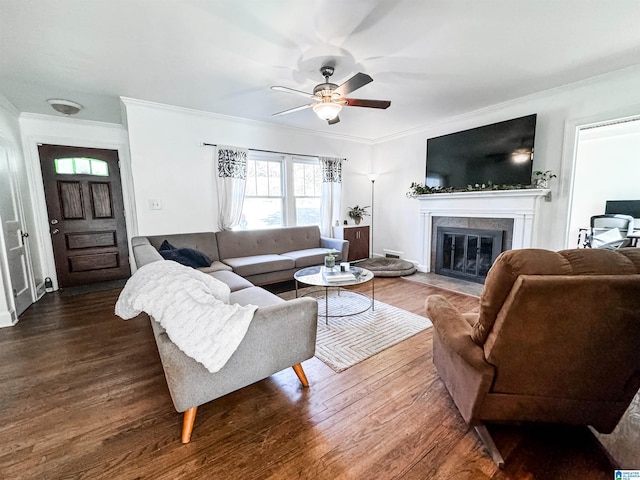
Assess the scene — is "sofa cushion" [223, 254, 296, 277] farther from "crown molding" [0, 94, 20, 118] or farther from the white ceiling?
"crown molding" [0, 94, 20, 118]

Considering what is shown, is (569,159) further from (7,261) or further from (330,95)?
(7,261)

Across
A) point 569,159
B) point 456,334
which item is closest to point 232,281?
point 456,334

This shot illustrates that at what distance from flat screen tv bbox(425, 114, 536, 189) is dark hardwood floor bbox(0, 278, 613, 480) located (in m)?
2.91

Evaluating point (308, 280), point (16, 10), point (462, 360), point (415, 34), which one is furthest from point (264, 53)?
point (462, 360)

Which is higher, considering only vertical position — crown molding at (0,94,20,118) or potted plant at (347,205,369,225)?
crown molding at (0,94,20,118)

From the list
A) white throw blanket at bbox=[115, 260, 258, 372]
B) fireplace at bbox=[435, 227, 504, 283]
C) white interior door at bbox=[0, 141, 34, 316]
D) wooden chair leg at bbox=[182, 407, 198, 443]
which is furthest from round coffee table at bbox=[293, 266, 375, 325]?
white interior door at bbox=[0, 141, 34, 316]

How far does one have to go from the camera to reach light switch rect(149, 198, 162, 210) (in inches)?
142

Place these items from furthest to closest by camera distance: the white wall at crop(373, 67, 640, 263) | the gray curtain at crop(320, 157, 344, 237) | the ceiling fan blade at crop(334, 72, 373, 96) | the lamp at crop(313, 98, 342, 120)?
the gray curtain at crop(320, 157, 344, 237) → the white wall at crop(373, 67, 640, 263) → the lamp at crop(313, 98, 342, 120) → the ceiling fan blade at crop(334, 72, 373, 96)

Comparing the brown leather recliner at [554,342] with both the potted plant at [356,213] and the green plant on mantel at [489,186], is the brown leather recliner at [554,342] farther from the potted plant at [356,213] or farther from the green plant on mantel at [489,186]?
the potted plant at [356,213]

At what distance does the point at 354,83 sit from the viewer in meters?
2.22

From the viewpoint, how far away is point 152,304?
4.53 ft

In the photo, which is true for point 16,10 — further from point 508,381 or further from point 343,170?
point 343,170

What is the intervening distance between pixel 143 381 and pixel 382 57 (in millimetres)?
3250

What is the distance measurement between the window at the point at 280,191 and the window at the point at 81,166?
2.24 meters
